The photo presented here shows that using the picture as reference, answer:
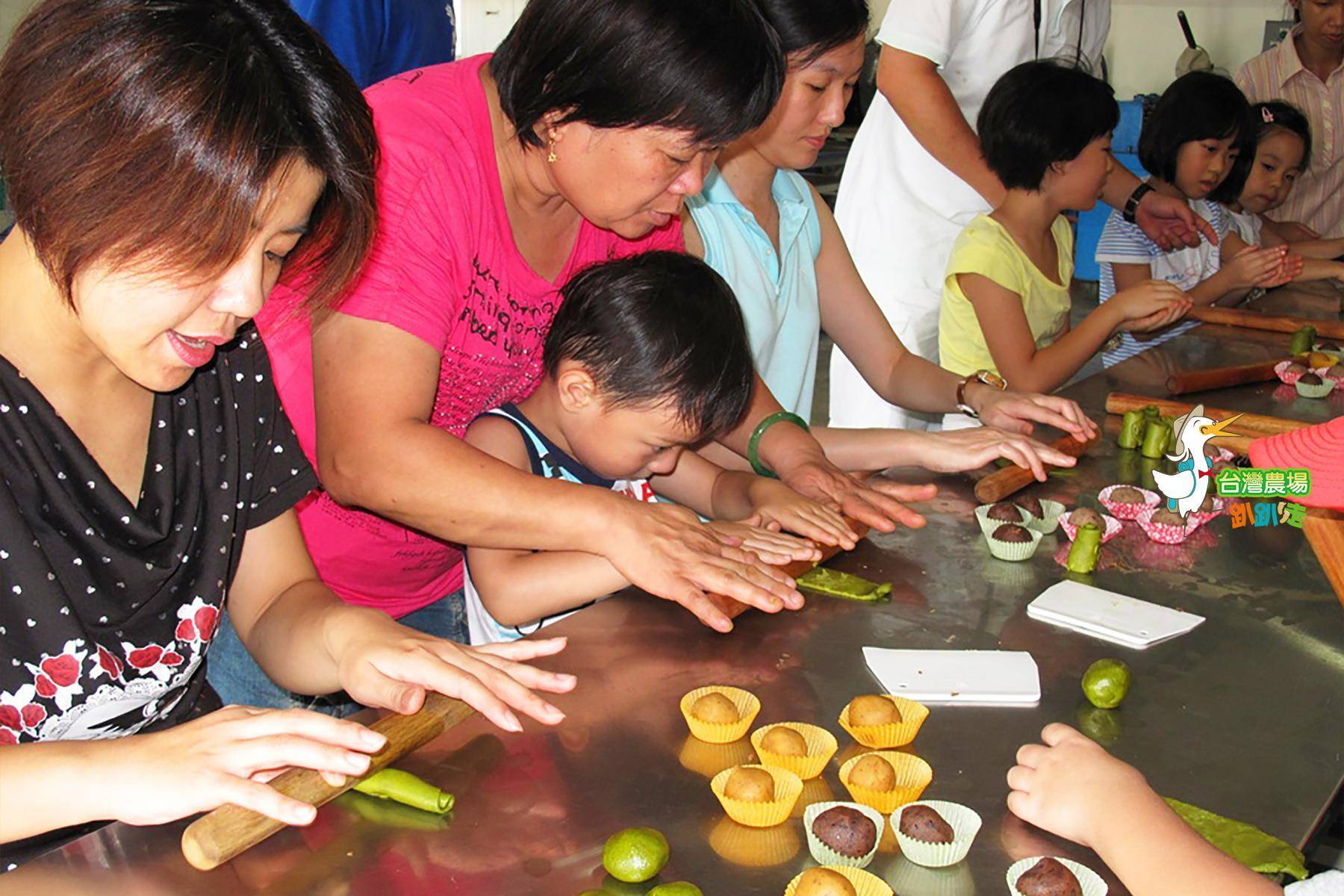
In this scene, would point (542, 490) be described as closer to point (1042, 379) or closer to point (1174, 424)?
point (1174, 424)

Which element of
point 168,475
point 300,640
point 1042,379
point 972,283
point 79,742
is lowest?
point 1042,379

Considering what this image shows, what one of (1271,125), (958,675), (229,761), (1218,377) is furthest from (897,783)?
(1271,125)

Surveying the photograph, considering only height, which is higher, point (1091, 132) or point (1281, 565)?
point (1091, 132)

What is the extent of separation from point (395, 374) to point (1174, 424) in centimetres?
149

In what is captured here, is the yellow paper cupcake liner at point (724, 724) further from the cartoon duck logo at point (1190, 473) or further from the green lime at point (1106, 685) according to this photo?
the cartoon duck logo at point (1190, 473)

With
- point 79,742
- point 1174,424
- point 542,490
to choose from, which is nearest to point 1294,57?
point 1174,424

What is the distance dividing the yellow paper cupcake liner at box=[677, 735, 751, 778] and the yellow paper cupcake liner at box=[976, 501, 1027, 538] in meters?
0.69

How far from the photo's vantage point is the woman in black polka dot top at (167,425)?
3.25 feet

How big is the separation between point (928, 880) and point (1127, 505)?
3.33 feet

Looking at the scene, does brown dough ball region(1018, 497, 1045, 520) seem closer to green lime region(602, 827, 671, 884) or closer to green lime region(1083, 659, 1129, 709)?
green lime region(1083, 659, 1129, 709)

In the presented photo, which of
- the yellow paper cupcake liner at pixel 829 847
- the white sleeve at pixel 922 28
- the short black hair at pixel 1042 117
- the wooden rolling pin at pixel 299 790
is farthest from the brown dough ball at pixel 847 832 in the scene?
the white sleeve at pixel 922 28

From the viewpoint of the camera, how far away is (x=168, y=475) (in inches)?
52.8

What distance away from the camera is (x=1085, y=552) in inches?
68.0

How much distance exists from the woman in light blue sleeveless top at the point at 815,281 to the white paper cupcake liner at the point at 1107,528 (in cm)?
20
